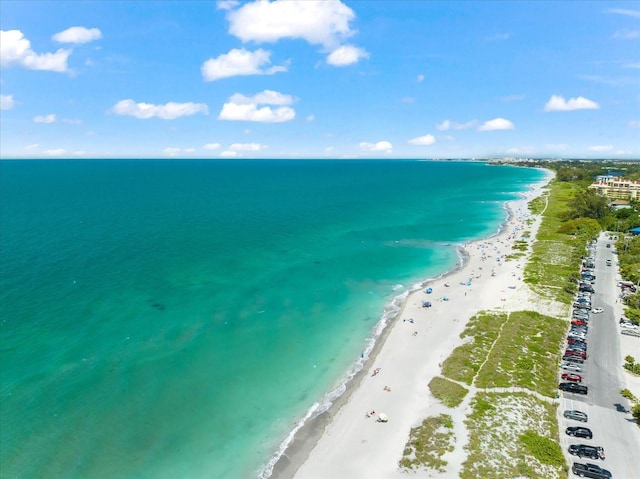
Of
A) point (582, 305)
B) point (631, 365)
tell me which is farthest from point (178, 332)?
point (582, 305)

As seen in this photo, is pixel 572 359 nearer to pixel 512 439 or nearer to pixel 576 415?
pixel 576 415

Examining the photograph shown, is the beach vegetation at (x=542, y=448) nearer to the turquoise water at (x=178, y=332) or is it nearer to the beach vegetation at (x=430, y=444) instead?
the beach vegetation at (x=430, y=444)

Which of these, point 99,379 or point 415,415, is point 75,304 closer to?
point 99,379

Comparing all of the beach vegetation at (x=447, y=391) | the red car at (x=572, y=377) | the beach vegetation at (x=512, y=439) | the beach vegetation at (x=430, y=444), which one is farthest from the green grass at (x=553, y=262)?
the beach vegetation at (x=430, y=444)

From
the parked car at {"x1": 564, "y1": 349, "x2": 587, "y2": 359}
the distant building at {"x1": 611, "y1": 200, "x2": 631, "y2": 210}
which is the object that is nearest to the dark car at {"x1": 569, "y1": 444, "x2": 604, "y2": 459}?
the parked car at {"x1": 564, "y1": 349, "x2": 587, "y2": 359}

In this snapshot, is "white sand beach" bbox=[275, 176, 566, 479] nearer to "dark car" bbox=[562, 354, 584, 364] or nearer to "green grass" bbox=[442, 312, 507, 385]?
"green grass" bbox=[442, 312, 507, 385]
